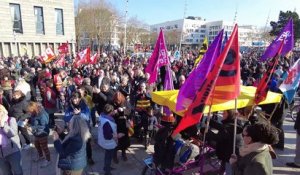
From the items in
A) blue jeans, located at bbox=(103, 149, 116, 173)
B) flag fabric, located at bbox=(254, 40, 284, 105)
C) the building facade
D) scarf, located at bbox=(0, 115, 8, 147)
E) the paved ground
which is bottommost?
the paved ground

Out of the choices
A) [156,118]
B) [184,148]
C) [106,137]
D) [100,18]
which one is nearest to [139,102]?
[156,118]

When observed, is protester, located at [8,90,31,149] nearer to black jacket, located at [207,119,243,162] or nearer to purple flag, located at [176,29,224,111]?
purple flag, located at [176,29,224,111]

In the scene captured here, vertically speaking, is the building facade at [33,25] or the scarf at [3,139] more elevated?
the building facade at [33,25]

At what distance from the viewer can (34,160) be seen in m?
6.41

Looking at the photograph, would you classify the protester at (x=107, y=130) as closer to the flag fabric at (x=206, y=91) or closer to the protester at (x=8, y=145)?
the protester at (x=8, y=145)

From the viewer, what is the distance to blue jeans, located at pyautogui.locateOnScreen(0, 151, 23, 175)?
4.74 metres

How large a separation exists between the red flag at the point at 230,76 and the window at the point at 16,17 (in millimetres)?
29867

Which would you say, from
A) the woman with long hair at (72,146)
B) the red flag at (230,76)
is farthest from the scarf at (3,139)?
the red flag at (230,76)

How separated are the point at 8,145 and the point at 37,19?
2949 centimetres

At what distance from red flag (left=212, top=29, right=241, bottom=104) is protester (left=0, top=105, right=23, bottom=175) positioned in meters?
3.51

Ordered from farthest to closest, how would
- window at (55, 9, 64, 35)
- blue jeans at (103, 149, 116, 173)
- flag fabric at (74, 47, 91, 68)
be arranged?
window at (55, 9, 64, 35) → flag fabric at (74, 47, 91, 68) → blue jeans at (103, 149, 116, 173)

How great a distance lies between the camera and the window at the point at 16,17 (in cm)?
2794

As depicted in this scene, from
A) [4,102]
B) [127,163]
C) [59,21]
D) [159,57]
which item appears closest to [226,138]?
[127,163]

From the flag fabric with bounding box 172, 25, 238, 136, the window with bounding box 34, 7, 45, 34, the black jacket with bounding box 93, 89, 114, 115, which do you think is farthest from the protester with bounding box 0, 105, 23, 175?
the window with bounding box 34, 7, 45, 34
